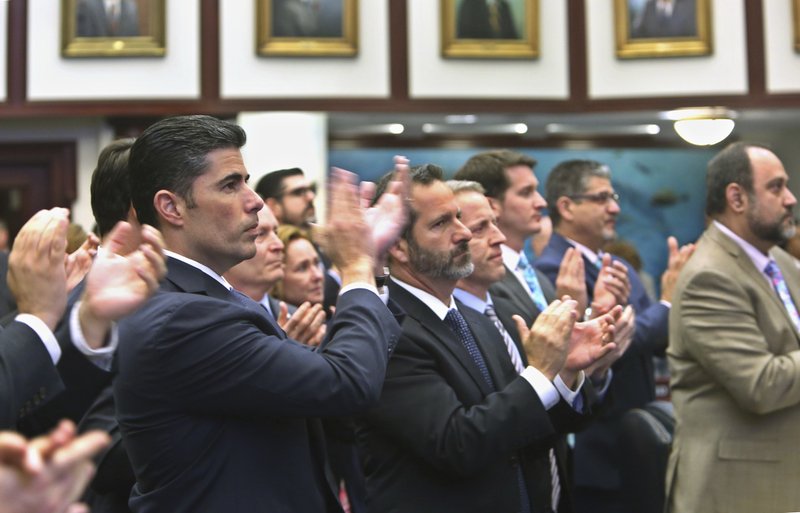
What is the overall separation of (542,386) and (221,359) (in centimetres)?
99

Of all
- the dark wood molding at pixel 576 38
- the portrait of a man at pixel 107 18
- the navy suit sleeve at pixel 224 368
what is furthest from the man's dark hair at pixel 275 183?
the dark wood molding at pixel 576 38

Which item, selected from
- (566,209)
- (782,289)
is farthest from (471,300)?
(566,209)

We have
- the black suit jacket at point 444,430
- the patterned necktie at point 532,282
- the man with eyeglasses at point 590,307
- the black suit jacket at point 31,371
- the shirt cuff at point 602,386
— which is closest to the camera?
the black suit jacket at point 31,371

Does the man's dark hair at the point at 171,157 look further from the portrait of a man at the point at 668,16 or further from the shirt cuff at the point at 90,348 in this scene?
the portrait of a man at the point at 668,16

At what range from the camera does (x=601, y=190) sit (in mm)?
5230

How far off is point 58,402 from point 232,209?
0.61 m

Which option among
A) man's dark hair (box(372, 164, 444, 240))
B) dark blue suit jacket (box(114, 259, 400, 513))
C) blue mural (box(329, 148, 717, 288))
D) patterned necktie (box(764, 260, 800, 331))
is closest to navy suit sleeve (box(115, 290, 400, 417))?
dark blue suit jacket (box(114, 259, 400, 513))

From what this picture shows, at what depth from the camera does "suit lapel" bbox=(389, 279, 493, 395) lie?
2969 mm

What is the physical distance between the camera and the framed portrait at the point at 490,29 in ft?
29.2

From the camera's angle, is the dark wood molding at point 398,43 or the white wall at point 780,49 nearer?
the dark wood molding at point 398,43

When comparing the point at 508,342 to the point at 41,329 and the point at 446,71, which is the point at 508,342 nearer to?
the point at 41,329

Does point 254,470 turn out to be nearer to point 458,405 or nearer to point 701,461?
point 458,405

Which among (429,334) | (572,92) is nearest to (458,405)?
(429,334)

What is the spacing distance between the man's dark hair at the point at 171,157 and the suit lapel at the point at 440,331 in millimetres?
850
